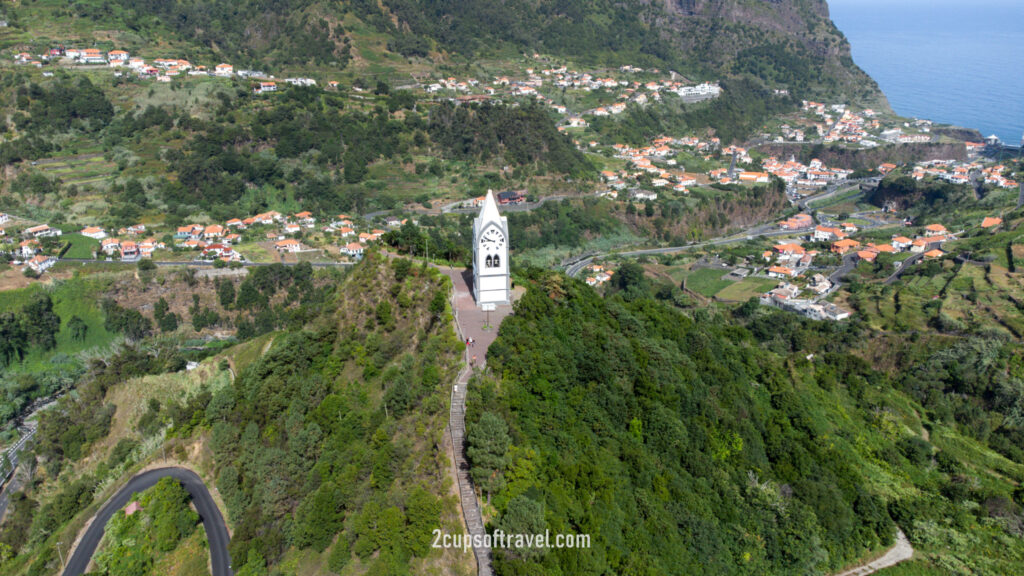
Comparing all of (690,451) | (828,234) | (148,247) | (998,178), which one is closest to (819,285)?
(828,234)

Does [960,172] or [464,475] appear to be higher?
[960,172]

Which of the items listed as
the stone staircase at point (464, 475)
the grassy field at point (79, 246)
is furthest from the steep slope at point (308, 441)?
the grassy field at point (79, 246)

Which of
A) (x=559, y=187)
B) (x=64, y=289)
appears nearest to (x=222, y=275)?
(x=64, y=289)

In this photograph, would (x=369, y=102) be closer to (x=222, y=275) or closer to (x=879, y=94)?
(x=222, y=275)

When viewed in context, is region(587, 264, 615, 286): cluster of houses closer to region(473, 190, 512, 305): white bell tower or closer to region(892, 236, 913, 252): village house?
region(892, 236, 913, 252): village house

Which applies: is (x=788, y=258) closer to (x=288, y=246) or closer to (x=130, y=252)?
(x=288, y=246)

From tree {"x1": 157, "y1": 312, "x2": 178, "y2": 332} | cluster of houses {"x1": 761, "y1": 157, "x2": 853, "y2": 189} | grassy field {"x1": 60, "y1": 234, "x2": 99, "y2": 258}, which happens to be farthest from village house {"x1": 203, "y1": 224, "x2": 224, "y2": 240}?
cluster of houses {"x1": 761, "y1": 157, "x2": 853, "y2": 189}
